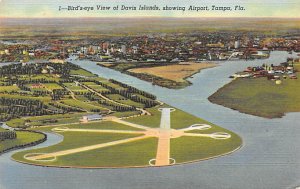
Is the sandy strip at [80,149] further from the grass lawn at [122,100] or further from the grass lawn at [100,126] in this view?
the grass lawn at [122,100]

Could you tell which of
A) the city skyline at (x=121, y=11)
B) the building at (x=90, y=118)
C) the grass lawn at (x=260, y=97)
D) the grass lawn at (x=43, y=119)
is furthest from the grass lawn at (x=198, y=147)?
the city skyline at (x=121, y=11)

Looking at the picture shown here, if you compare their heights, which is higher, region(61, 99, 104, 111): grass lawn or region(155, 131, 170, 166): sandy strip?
region(61, 99, 104, 111): grass lawn

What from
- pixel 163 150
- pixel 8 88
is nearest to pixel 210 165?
pixel 163 150

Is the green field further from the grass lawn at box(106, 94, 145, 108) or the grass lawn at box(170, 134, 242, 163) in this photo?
the grass lawn at box(170, 134, 242, 163)

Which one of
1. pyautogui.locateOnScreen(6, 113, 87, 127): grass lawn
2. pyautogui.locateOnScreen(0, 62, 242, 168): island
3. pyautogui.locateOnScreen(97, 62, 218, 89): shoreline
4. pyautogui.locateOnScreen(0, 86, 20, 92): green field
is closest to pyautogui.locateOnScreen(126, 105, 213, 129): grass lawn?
pyautogui.locateOnScreen(0, 62, 242, 168): island

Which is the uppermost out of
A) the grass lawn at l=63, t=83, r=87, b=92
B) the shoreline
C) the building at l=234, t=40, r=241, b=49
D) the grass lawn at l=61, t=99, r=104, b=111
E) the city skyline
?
the city skyline

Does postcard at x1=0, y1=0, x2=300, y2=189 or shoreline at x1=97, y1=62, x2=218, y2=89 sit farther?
shoreline at x1=97, y1=62, x2=218, y2=89

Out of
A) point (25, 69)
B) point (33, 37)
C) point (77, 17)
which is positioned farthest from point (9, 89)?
point (77, 17)

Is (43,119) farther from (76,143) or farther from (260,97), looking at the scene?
(260,97)
